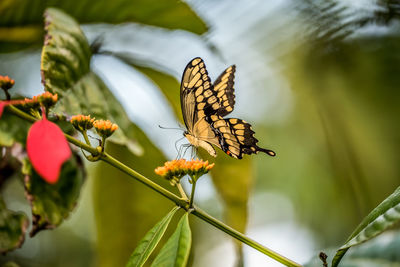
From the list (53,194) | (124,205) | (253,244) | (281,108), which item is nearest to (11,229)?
(53,194)

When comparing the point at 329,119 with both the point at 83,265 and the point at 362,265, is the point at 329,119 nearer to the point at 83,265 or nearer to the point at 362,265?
the point at 362,265

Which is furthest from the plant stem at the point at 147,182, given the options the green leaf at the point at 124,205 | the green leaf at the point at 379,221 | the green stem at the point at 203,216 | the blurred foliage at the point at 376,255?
the green leaf at the point at 124,205

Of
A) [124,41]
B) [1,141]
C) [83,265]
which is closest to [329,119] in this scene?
[124,41]

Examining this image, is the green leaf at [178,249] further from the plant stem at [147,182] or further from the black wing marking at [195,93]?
the black wing marking at [195,93]

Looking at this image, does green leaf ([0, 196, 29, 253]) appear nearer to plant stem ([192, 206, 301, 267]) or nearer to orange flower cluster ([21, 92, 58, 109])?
orange flower cluster ([21, 92, 58, 109])

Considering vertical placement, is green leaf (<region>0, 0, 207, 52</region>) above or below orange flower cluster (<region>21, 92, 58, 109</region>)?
above

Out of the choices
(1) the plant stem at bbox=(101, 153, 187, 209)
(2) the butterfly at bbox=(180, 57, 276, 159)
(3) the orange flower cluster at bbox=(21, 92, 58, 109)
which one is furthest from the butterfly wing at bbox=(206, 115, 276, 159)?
(3) the orange flower cluster at bbox=(21, 92, 58, 109)

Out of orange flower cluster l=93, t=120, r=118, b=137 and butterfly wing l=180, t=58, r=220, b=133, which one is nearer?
orange flower cluster l=93, t=120, r=118, b=137
